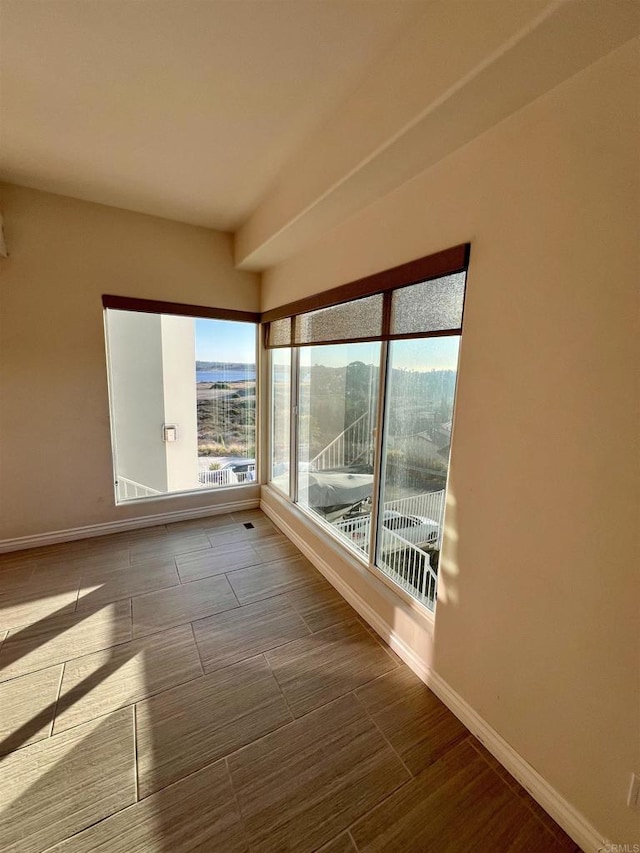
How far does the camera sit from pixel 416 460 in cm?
189

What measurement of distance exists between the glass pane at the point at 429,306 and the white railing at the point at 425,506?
0.83m

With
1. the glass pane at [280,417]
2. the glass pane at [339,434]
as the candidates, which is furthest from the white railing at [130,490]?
the glass pane at [339,434]

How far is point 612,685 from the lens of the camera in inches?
41.0

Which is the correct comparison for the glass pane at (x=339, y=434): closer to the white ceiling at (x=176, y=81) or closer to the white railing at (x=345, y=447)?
the white railing at (x=345, y=447)

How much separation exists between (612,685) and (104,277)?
150 inches

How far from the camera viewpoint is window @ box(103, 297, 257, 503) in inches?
133

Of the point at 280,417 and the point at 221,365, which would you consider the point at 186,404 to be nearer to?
the point at 221,365

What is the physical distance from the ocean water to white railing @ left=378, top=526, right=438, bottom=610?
2.35 meters

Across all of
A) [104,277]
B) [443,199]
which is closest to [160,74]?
[443,199]

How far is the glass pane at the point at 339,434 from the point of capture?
2.27m

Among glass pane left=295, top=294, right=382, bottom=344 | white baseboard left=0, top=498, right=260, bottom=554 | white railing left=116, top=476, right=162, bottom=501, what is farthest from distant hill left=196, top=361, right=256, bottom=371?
white baseboard left=0, top=498, right=260, bottom=554

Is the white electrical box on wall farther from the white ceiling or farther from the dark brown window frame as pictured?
the white ceiling

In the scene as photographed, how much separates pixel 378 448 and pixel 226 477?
2249mm

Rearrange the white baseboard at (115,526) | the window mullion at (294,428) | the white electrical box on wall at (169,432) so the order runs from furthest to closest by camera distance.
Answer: the white electrical box on wall at (169,432), the window mullion at (294,428), the white baseboard at (115,526)
